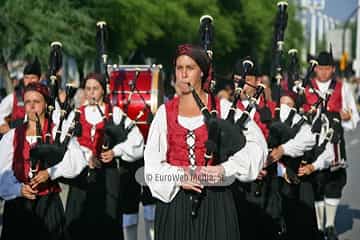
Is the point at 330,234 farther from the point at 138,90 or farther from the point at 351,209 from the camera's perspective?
the point at 138,90

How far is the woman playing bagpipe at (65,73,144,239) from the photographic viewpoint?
8562 mm

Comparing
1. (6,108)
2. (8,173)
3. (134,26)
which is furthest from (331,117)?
(134,26)

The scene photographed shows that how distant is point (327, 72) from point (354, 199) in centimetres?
367

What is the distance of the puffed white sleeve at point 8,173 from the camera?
22.4 feet

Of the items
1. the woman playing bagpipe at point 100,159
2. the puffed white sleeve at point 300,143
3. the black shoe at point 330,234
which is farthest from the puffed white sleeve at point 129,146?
the black shoe at point 330,234

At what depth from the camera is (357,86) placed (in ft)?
163

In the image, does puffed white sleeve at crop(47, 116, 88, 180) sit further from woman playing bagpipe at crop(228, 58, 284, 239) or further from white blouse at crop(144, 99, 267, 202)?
woman playing bagpipe at crop(228, 58, 284, 239)

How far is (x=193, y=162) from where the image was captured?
5.86 metres

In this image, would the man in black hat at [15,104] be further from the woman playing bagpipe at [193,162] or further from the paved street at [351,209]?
the woman playing bagpipe at [193,162]

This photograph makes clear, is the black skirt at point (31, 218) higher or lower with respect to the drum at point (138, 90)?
lower

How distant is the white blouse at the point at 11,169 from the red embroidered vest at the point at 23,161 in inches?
1.2

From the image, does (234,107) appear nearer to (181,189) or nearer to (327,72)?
(181,189)

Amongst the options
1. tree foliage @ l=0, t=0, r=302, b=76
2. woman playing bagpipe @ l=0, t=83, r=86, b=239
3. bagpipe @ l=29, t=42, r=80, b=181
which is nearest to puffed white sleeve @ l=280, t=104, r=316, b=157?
bagpipe @ l=29, t=42, r=80, b=181

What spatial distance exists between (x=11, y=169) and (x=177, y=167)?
1.61 metres
